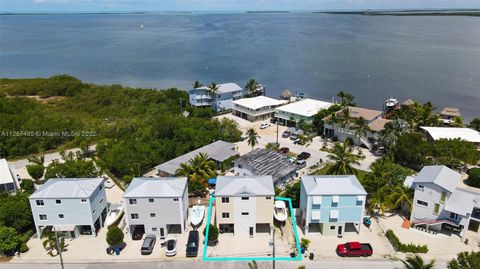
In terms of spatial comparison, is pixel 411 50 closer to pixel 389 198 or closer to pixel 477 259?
pixel 389 198

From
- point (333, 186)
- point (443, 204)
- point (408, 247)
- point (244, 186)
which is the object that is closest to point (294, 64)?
point (333, 186)

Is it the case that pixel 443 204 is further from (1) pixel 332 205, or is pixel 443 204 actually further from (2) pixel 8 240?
(2) pixel 8 240

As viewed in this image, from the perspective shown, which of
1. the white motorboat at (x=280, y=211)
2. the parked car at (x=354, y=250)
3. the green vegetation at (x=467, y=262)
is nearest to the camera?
the green vegetation at (x=467, y=262)

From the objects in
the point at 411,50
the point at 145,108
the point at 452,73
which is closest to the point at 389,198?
the point at 145,108

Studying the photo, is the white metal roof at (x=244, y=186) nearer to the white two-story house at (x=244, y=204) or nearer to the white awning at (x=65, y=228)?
the white two-story house at (x=244, y=204)

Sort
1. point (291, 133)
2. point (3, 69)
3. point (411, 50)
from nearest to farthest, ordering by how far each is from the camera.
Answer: point (291, 133) → point (3, 69) → point (411, 50)

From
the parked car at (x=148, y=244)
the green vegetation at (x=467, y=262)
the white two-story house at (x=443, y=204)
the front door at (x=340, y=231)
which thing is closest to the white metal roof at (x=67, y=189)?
the parked car at (x=148, y=244)
